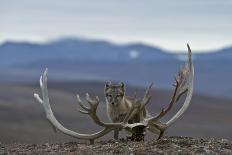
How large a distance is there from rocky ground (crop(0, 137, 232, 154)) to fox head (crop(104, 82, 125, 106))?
641mm

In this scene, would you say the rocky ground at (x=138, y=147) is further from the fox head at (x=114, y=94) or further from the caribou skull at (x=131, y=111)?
the fox head at (x=114, y=94)

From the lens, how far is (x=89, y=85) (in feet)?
406

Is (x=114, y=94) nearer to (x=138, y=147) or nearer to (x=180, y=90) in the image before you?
(x=180, y=90)

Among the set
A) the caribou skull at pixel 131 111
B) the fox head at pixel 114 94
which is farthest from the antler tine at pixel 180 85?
the fox head at pixel 114 94

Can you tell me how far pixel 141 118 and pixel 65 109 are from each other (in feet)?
203

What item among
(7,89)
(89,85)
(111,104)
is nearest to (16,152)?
(111,104)

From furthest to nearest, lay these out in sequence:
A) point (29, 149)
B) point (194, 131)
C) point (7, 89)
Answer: point (7, 89) < point (194, 131) < point (29, 149)

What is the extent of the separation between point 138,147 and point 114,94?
4.40 feet

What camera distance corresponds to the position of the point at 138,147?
12812 mm

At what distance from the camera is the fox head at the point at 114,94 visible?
1386cm

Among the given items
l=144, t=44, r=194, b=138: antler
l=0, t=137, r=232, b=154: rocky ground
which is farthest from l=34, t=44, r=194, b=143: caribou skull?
l=0, t=137, r=232, b=154: rocky ground

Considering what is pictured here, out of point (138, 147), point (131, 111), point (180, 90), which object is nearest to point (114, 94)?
point (131, 111)

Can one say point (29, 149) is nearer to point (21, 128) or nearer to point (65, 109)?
point (21, 128)

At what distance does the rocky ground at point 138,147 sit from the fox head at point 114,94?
2.10ft
